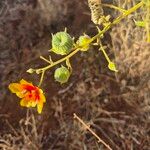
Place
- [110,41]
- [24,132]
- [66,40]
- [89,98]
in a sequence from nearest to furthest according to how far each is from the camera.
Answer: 1. [66,40]
2. [24,132]
3. [89,98]
4. [110,41]

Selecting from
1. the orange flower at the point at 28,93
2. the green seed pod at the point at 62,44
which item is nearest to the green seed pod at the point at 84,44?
the green seed pod at the point at 62,44

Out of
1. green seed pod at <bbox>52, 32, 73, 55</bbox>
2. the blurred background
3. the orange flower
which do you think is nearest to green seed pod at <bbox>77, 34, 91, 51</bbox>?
green seed pod at <bbox>52, 32, 73, 55</bbox>

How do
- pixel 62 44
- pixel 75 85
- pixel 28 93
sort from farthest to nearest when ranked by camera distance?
pixel 75 85, pixel 28 93, pixel 62 44

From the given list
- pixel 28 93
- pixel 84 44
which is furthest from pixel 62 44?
pixel 28 93

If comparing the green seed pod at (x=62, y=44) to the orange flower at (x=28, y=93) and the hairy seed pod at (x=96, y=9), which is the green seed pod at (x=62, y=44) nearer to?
the hairy seed pod at (x=96, y=9)

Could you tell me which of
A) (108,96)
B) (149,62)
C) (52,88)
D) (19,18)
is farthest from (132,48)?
(19,18)

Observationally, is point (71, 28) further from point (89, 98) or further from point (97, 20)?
point (97, 20)

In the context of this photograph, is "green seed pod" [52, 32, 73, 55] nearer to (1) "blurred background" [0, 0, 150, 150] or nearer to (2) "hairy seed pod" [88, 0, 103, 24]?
(2) "hairy seed pod" [88, 0, 103, 24]

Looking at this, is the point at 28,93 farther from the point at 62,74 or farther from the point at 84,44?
the point at 84,44
